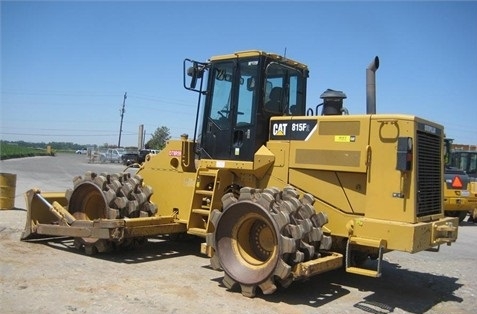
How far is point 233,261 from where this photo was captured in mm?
6594

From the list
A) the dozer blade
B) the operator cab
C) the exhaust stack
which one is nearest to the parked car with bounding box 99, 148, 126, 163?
the dozer blade

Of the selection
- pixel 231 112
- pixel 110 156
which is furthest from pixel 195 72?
pixel 110 156

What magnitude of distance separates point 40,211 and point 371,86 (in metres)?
6.12

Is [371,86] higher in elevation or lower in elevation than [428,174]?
higher

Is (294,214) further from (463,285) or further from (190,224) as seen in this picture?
(463,285)

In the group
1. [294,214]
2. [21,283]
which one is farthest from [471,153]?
[21,283]

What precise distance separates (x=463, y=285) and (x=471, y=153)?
14.7 metres

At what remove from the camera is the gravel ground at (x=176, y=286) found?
18.7 ft

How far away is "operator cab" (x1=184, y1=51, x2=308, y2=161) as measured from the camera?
7.64m

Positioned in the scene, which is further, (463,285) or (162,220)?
(162,220)

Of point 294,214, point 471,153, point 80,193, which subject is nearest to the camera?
point 294,214

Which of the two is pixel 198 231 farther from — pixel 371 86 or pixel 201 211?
pixel 371 86

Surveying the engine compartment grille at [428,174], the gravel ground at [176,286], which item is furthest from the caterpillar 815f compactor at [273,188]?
the gravel ground at [176,286]

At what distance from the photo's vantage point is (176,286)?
21.3 ft
